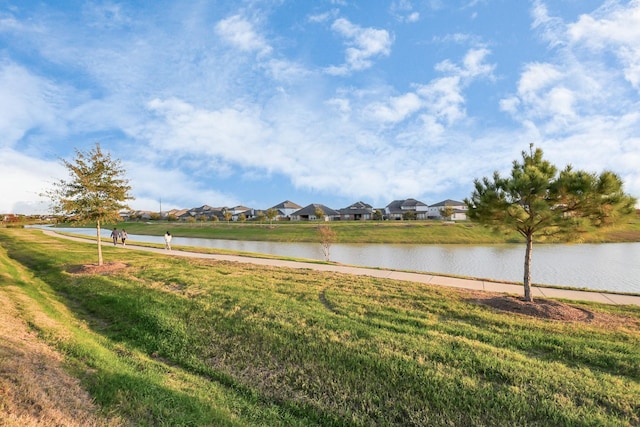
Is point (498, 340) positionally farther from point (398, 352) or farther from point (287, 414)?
point (287, 414)

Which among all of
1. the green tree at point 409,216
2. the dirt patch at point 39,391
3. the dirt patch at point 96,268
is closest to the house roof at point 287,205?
the green tree at point 409,216

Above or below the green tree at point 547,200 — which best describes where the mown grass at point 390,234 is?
below

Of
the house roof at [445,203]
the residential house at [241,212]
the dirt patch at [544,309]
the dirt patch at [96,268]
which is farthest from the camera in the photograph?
the residential house at [241,212]

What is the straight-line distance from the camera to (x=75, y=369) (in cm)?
465

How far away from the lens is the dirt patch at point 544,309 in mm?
7492

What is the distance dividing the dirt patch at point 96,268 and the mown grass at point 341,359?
118 inches

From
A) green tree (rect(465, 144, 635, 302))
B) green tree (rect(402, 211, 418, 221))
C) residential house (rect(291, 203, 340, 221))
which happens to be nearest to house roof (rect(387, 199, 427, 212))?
green tree (rect(402, 211, 418, 221))

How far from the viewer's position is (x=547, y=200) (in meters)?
8.36

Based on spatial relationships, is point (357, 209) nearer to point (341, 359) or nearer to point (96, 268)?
point (96, 268)

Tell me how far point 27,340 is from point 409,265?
1898cm

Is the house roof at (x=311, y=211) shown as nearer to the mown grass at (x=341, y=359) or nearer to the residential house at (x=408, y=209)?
the residential house at (x=408, y=209)

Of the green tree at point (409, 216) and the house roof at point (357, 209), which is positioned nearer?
the green tree at point (409, 216)

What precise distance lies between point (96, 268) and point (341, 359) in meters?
12.0

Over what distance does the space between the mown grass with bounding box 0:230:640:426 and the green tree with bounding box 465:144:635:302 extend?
2467 millimetres
